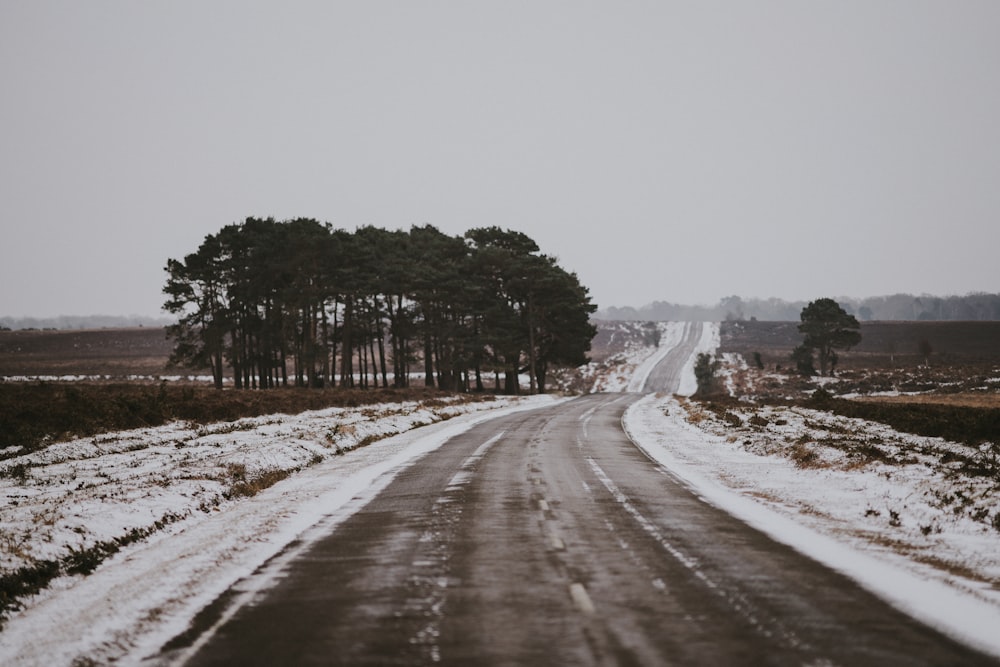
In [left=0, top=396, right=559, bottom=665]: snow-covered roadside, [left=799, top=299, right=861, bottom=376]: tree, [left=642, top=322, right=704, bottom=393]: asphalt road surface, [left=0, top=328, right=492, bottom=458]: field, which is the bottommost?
[left=642, top=322, right=704, bottom=393]: asphalt road surface

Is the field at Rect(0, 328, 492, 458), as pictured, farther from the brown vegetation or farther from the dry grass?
the dry grass

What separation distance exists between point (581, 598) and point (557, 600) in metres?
0.24

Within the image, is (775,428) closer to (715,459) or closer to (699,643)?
(715,459)

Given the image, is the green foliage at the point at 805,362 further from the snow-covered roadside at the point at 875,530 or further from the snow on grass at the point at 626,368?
the snow-covered roadside at the point at 875,530

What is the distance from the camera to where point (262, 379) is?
213ft

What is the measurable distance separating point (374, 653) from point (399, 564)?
3009 mm

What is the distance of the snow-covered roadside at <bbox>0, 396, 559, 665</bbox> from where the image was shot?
6.61 m

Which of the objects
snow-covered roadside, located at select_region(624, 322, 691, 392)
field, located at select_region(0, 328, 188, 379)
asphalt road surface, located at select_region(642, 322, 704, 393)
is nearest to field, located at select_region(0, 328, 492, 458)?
asphalt road surface, located at select_region(642, 322, 704, 393)

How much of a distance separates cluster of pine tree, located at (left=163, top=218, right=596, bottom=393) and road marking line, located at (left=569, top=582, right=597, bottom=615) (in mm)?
50665

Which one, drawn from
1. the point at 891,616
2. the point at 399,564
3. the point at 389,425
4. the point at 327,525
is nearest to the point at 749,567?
the point at 891,616

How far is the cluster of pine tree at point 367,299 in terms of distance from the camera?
58.2 metres

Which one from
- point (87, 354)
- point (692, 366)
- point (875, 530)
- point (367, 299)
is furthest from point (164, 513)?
point (87, 354)

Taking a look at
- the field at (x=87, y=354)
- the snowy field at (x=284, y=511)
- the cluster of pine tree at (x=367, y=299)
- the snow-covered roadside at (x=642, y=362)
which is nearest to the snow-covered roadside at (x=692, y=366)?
the snow-covered roadside at (x=642, y=362)

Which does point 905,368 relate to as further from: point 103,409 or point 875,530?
point 875,530
